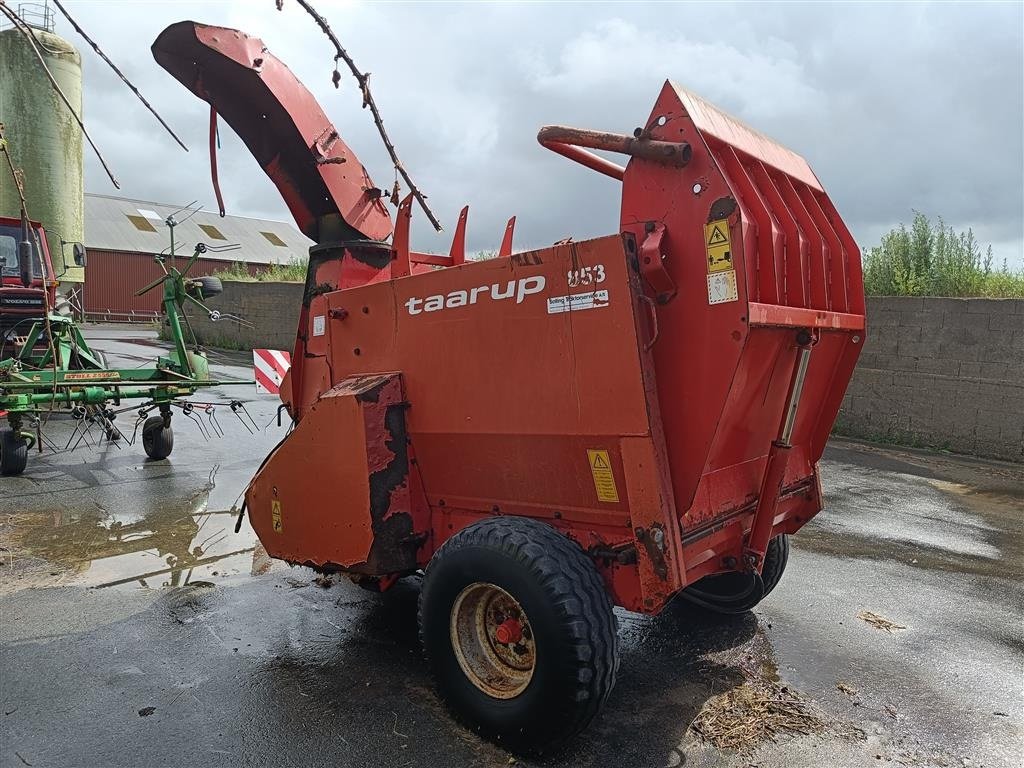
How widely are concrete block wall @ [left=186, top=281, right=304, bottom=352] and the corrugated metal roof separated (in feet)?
37.4

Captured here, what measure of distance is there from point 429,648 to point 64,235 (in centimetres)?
1780

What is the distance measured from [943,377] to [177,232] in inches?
1346

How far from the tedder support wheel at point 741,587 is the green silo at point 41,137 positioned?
14.9 m

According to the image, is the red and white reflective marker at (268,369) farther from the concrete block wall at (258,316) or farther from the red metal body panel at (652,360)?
the concrete block wall at (258,316)

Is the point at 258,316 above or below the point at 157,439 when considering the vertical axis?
above

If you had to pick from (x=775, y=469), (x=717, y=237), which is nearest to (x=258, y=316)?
(x=775, y=469)

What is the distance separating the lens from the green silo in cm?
1525

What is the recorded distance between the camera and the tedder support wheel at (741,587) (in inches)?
151

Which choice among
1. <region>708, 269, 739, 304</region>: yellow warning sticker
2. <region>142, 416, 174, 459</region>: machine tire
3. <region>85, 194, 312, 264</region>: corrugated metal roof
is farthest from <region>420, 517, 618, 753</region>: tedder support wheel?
<region>85, 194, 312, 264</region>: corrugated metal roof

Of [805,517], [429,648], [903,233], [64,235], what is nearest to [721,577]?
[805,517]

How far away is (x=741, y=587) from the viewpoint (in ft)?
12.8

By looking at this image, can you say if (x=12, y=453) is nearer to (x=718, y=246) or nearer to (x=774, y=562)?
(x=774, y=562)

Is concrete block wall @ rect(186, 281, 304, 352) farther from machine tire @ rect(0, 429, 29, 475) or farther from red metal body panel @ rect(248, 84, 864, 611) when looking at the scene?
red metal body panel @ rect(248, 84, 864, 611)

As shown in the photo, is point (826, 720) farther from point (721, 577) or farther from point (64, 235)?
point (64, 235)
